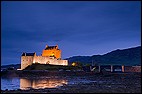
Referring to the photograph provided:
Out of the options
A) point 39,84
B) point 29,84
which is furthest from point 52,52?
point 39,84

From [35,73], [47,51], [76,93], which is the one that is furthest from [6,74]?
[76,93]

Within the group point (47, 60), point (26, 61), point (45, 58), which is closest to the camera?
point (26, 61)

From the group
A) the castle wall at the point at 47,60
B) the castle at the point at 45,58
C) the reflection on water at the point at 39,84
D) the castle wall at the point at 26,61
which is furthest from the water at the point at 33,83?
the castle wall at the point at 47,60

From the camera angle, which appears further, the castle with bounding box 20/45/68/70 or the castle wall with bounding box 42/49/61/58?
the castle wall with bounding box 42/49/61/58

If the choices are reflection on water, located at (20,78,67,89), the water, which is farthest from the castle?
reflection on water, located at (20,78,67,89)

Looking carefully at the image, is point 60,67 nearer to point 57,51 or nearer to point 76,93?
point 57,51

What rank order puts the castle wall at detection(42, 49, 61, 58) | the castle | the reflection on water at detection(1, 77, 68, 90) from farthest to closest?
the castle wall at detection(42, 49, 61, 58)
the castle
the reflection on water at detection(1, 77, 68, 90)

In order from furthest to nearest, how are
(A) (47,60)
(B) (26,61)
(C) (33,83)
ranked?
1. (A) (47,60)
2. (B) (26,61)
3. (C) (33,83)

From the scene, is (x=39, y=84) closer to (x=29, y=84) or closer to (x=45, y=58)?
(x=29, y=84)

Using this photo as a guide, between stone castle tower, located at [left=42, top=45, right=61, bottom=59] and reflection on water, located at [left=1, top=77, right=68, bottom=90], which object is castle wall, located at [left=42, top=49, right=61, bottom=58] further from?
reflection on water, located at [left=1, top=77, right=68, bottom=90]

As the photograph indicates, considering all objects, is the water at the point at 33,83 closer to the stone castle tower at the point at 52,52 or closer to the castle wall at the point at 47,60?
the castle wall at the point at 47,60

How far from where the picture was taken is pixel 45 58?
75.3m

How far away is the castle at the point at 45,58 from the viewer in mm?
71562

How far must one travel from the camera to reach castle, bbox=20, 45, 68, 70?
235ft
